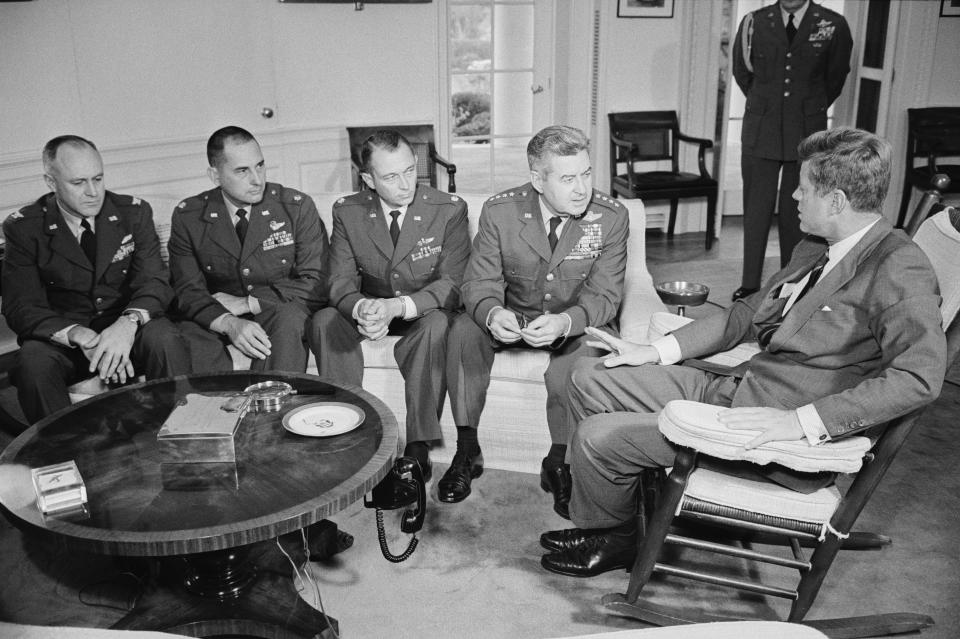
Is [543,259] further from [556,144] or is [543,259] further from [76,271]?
[76,271]

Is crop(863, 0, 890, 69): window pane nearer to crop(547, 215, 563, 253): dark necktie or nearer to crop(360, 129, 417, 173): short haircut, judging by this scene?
crop(547, 215, 563, 253): dark necktie

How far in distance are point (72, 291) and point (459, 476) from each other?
1.56 metres

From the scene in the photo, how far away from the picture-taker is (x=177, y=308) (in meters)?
3.45

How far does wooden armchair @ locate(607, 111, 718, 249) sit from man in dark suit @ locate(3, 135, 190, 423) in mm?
3411

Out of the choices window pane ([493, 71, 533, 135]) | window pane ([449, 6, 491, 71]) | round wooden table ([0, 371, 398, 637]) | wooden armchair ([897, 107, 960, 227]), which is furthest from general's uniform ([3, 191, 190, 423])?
wooden armchair ([897, 107, 960, 227])

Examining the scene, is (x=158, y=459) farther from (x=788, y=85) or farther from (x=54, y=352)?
(x=788, y=85)

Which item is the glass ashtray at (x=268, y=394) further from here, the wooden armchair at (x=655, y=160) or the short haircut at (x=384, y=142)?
the wooden armchair at (x=655, y=160)

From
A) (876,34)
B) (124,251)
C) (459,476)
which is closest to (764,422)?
(459,476)

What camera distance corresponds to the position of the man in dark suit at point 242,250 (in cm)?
329

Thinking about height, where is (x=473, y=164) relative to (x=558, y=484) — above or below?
above

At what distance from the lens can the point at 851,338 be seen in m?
2.29

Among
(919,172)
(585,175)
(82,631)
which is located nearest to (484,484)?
(585,175)

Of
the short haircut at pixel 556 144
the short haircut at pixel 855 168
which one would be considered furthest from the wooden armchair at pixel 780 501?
the short haircut at pixel 556 144

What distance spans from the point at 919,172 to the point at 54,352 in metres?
5.45
